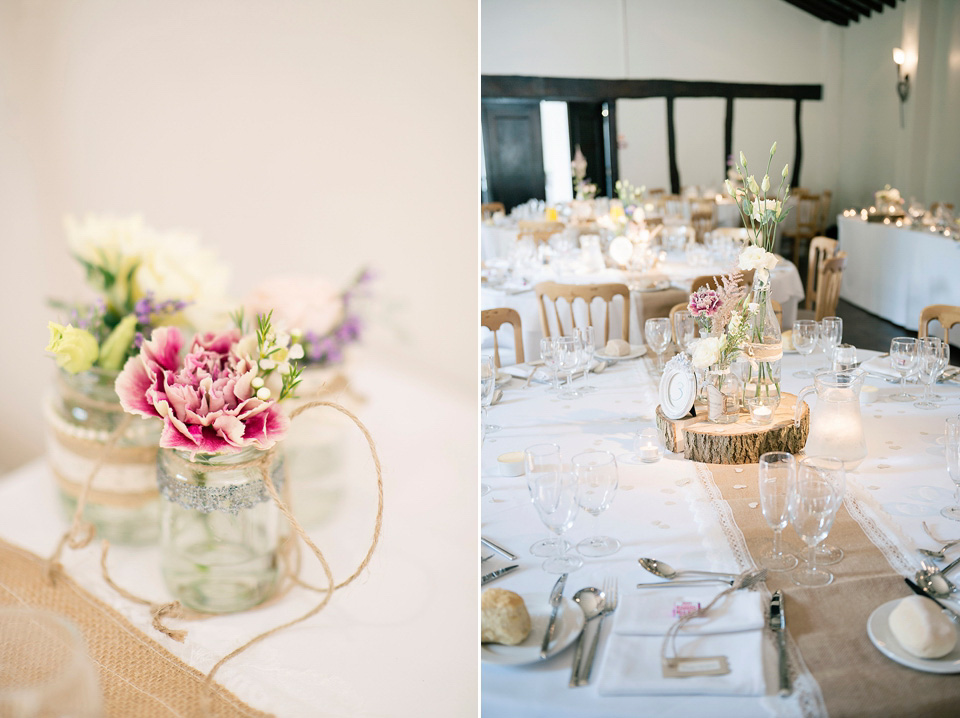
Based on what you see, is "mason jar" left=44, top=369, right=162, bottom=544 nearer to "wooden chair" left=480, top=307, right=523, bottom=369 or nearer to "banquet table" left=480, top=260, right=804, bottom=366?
"wooden chair" left=480, top=307, right=523, bottom=369

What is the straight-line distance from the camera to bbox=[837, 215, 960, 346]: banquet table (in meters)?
3.99

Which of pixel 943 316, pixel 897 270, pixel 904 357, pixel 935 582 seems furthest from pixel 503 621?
pixel 897 270

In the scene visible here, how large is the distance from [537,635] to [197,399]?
1.52ft

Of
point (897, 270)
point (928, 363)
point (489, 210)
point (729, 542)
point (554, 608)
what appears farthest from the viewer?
point (489, 210)

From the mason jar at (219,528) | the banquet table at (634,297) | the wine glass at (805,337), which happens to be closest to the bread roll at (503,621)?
the mason jar at (219,528)

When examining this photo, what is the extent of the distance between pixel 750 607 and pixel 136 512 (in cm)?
62

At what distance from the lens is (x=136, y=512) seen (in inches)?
22.2

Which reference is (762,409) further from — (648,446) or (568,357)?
(568,357)

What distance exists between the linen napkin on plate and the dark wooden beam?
24.0 ft

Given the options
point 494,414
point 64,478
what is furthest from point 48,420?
point 494,414

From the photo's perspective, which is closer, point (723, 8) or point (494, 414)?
point (494, 414)

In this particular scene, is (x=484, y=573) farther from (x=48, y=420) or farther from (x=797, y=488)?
(x=48, y=420)

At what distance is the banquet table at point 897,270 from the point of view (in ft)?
13.1

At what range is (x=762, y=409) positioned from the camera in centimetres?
126
